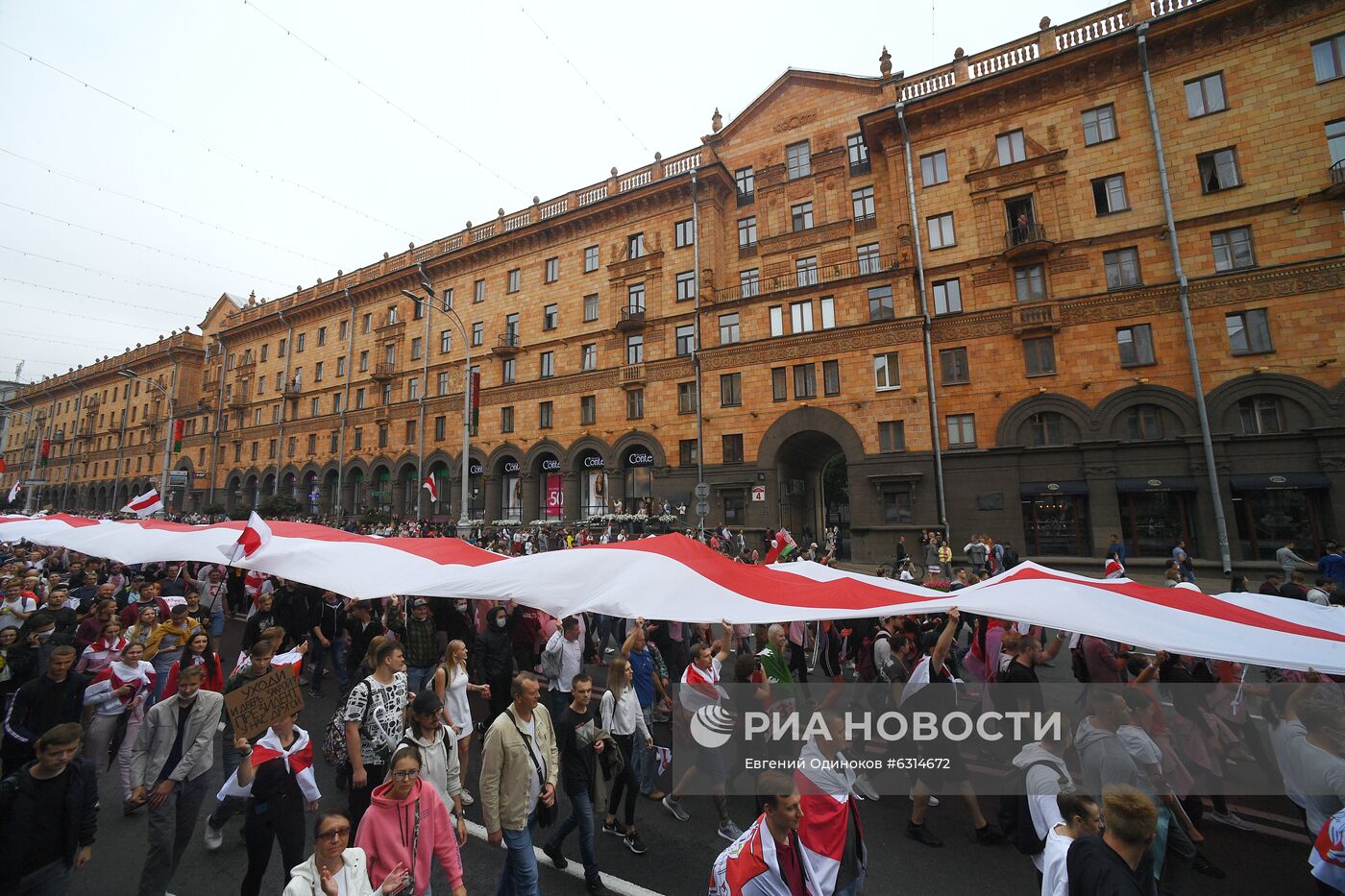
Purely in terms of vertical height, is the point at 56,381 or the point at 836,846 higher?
the point at 56,381

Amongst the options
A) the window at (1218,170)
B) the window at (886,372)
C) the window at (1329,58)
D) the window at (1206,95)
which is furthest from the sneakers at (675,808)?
the window at (1329,58)

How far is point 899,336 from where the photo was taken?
24.1 metres

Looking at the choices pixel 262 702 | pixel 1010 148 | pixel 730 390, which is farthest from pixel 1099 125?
pixel 262 702

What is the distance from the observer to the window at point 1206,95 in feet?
67.0

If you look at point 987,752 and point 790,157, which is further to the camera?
point 790,157

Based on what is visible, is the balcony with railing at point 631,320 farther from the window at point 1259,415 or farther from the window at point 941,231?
the window at point 1259,415

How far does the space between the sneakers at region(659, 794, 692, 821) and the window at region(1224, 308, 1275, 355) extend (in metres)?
24.6

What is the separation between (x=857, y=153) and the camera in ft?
89.1

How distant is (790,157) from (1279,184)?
18.8 m

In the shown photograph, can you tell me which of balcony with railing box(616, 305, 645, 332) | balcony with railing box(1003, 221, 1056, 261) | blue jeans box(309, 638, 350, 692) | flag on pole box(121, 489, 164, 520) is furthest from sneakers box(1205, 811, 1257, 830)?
balcony with railing box(616, 305, 645, 332)

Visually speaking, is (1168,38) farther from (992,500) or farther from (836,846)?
(836,846)

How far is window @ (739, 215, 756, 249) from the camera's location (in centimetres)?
2948

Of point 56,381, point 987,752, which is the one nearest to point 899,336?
point 987,752

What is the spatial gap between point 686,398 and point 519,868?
25.2 meters
